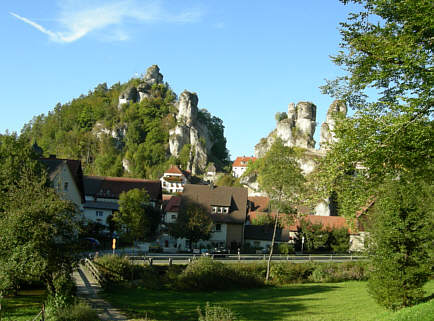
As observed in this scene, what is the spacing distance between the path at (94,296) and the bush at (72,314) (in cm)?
194

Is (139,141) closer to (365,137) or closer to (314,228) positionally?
(314,228)

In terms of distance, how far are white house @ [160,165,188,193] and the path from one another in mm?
72561

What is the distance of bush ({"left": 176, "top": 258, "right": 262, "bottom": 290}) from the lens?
100.0ft

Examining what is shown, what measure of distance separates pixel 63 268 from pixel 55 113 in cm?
13871

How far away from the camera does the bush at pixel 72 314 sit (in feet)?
45.1

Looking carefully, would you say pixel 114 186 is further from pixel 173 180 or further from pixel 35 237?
pixel 35 237

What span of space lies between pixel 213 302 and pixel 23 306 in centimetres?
1150

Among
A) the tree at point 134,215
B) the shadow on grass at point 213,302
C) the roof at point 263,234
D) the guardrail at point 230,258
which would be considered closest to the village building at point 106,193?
the tree at point 134,215

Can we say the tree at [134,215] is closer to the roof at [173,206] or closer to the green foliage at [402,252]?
the roof at [173,206]

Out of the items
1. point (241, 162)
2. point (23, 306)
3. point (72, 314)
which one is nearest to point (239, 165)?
point (241, 162)

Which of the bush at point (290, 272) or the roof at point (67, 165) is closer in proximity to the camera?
the bush at point (290, 272)

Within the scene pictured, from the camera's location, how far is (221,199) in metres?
50.8

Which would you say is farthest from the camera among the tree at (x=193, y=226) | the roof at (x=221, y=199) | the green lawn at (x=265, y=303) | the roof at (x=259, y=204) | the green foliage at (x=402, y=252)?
the roof at (x=259, y=204)

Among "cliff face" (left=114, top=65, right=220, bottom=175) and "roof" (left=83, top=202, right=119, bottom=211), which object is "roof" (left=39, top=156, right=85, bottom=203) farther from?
"cliff face" (left=114, top=65, right=220, bottom=175)
